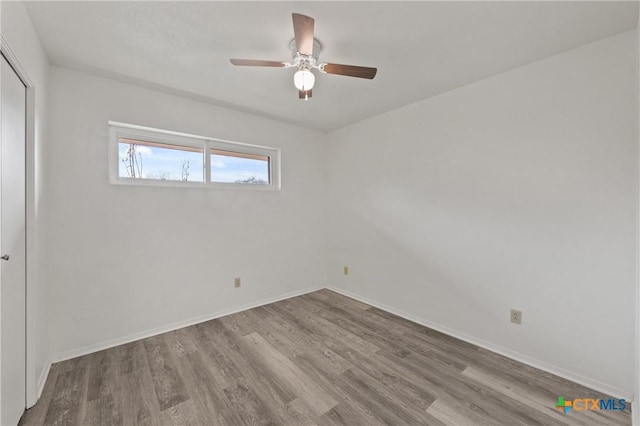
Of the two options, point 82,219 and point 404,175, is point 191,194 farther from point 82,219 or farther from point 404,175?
point 404,175

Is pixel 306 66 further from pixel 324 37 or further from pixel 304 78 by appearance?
pixel 324 37

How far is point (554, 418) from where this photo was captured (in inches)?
61.4

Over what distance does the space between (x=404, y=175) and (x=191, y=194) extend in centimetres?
235

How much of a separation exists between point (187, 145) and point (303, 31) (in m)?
1.97

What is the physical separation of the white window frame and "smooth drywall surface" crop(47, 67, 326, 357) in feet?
0.23

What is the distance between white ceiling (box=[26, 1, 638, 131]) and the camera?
151 cm

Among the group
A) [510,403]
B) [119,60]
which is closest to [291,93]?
[119,60]

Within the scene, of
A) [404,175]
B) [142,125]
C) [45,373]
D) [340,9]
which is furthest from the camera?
[404,175]

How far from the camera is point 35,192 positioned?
5.62 ft

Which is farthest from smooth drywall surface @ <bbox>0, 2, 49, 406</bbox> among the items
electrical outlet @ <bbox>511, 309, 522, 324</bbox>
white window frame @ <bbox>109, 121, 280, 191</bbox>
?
electrical outlet @ <bbox>511, 309, 522, 324</bbox>

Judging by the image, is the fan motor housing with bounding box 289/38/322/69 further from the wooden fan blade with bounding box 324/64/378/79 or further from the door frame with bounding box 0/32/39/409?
Answer: the door frame with bounding box 0/32/39/409

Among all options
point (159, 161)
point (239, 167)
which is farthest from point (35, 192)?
point (239, 167)

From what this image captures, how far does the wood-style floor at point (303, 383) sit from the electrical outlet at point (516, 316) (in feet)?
1.06

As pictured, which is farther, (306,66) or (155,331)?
(155,331)
